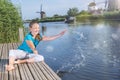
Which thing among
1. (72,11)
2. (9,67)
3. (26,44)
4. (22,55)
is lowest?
(72,11)

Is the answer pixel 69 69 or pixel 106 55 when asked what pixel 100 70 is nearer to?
pixel 69 69

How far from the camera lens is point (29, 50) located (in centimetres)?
872

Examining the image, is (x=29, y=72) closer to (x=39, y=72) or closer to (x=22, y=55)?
(x=39, y=72)

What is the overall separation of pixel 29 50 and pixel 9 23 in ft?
23.8

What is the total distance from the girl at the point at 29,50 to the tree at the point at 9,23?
6.87 metres

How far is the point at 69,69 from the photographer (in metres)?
17.2

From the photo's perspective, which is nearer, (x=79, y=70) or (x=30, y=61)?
(x=30, y=61)

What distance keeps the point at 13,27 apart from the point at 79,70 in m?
4.23

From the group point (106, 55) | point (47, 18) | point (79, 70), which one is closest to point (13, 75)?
point (79, 70)

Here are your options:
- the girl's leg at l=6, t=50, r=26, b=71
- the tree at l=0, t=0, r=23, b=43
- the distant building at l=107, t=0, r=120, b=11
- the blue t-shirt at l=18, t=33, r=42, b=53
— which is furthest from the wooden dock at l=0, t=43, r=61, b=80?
the distant building at l=107, t=0, r=120, b=11

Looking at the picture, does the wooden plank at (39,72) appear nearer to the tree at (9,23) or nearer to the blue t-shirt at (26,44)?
the blue t-shirt at (26,44)

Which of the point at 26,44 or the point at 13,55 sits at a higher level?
the point at 26,44

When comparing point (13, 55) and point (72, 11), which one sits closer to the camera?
Answer: point (13, 55)

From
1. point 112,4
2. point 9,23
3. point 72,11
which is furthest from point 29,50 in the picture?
point 72,11
